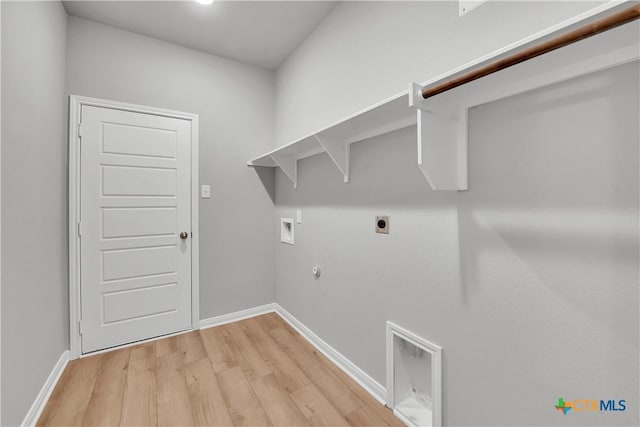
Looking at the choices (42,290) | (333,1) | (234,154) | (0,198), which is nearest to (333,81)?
(333,1)

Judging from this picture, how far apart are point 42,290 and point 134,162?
1095 mm

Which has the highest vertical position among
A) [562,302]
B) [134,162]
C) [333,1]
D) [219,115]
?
[333,1]

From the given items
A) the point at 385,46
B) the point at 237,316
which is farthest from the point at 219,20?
the point at 237,316

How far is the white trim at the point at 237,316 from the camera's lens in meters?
2.54

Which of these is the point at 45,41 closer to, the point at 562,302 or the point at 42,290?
the point at 42,290

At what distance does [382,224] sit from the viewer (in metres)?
1.54

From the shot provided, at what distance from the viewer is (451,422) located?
48.0 inches

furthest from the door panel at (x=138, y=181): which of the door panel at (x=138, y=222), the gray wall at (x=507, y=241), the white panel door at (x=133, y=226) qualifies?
the gray wall at (x=507, y=241)

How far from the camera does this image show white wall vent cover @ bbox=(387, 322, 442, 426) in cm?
140

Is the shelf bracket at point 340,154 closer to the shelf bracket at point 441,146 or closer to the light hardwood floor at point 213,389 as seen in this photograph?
the shelf bracket at point 441,146

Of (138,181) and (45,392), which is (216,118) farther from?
(45,392)

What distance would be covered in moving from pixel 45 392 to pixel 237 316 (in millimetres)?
1360

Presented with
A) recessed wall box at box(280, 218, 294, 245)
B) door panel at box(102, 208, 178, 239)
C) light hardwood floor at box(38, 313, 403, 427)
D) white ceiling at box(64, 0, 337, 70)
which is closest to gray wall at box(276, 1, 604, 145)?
white ceiling at box(64, 0, 337, 70)

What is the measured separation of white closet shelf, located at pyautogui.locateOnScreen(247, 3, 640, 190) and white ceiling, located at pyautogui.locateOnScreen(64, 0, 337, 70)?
1.12 metres
